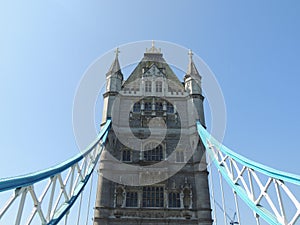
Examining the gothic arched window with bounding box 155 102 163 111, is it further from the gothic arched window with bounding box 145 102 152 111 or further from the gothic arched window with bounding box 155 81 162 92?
the gothic arched window with bounding box 155 81 162 92

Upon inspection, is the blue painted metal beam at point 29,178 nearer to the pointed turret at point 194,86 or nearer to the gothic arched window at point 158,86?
the pointed turret at point 194,86

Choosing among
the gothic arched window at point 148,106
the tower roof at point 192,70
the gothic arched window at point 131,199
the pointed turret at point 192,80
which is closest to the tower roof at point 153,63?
the pointed turret at point 192,80

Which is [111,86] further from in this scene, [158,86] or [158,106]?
[158,106]

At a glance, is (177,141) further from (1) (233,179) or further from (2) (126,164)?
(1) (233,179)

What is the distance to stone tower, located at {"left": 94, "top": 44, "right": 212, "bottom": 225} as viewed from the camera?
1700 centimetres

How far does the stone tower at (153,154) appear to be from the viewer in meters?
17.0

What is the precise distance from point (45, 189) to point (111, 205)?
9.76 m

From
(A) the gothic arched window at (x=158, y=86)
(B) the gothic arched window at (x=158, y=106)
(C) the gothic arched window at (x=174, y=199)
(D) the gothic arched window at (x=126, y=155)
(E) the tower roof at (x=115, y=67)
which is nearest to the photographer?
(C) the gothic arched window at (x=174, y=199)

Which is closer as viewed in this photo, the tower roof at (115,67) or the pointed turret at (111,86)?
the pointed turret at (111,86)

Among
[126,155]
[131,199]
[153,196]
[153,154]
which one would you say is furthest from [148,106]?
[131,199]

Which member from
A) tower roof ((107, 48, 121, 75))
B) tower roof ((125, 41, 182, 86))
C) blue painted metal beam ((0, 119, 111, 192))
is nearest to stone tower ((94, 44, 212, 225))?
tower roof ((107, 48, 121, 75))

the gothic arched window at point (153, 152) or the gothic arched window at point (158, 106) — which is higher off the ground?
the gothic arched window at point (158, 106)

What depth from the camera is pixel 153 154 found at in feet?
65.3

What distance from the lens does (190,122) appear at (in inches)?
838
